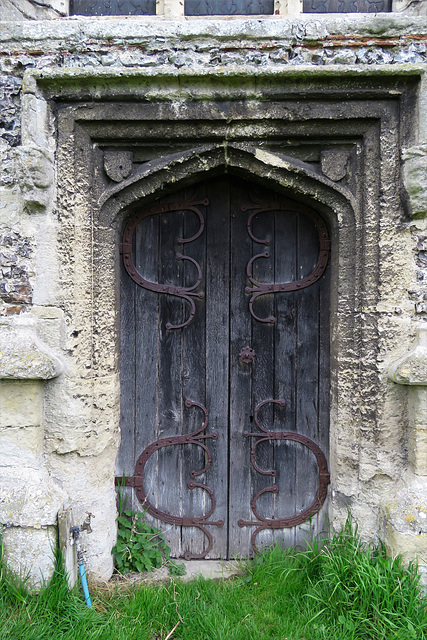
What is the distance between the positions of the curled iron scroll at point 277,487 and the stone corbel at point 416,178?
4.35 feet

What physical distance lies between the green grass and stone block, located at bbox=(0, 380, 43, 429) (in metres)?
0.73

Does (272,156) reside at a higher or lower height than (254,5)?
lower

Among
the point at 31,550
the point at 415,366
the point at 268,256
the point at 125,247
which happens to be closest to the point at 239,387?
the point at 268,256

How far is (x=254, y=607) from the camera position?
2.06 m

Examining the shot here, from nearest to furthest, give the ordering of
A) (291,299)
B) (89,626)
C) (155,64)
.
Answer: (89,626)
(155,64)
(291,299)

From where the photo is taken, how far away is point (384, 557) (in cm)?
209

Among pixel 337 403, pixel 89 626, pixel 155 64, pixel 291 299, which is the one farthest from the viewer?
pixel 291 299

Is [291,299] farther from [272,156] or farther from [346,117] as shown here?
[346,117]

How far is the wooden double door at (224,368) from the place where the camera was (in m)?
2.47

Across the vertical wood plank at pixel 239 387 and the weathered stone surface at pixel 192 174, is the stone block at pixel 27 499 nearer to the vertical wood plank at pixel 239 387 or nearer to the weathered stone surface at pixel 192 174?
the weathered stone surface at pixel 192 174

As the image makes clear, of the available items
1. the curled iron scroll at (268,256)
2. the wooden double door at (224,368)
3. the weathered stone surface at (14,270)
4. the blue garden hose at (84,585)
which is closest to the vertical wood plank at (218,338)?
the wooden double door at (224,368)

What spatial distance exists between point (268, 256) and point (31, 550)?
207 centimetres

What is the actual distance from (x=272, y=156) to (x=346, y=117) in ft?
1.39

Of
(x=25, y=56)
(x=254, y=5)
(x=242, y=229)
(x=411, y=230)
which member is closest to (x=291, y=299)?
(x=242, y=229)
